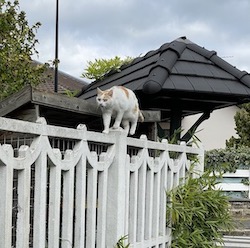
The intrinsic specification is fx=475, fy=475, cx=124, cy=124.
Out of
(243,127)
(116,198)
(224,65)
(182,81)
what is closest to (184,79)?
(182,81)

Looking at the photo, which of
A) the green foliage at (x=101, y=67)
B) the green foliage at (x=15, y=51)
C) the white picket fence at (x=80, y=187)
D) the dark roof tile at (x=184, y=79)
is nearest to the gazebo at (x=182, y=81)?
the dark roof tile at (x=184, y=79)

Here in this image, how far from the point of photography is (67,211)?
2014 millimetres

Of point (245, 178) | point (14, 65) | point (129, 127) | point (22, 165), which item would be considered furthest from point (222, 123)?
point (22, 165)

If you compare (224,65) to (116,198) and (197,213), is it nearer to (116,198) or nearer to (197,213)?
(197,213)

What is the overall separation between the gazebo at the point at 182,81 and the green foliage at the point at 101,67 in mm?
248

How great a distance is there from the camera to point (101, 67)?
5.21 m

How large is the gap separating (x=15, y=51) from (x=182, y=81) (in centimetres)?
403

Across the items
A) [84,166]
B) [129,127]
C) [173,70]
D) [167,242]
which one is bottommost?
[167,242]

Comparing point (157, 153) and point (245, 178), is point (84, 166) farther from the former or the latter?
point (245, 178)

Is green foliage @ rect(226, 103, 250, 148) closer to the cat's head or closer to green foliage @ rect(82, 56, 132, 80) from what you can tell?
green foliage @ rect(82, 56, 132, 80)

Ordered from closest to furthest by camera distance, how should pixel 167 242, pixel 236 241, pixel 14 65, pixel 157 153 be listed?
pixel 167 242
pixel 157 153
pixel 236 241
pixel 14 65

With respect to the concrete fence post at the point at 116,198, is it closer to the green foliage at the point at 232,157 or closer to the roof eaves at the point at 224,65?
the roof eaves at the point at 224,65

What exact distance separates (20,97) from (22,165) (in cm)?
69

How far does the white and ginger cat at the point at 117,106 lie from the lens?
7.74 ft
